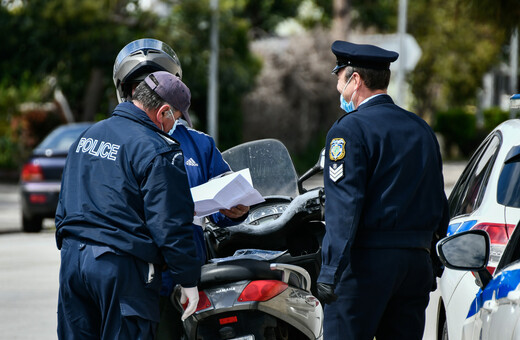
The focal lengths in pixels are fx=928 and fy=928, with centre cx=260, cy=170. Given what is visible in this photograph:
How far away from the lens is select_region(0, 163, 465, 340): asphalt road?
7.34 m

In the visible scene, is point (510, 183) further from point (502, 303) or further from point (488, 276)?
point (502, 303)

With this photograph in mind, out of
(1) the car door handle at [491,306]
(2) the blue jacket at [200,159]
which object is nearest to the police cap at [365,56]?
(2) the blue jacket at [200,159]

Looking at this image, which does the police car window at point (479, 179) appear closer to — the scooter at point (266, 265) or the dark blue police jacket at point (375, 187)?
the scooter at point (266, 265)

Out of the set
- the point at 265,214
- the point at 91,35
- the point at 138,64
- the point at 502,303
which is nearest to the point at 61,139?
the point at 91,35

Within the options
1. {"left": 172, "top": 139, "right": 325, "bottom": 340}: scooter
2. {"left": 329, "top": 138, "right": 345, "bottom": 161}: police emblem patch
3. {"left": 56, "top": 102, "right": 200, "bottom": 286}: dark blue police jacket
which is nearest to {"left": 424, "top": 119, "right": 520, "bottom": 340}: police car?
{"left": 172, "top": 139, "right": 325, "bottom": 340}: scooter

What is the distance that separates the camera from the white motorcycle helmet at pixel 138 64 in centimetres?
400

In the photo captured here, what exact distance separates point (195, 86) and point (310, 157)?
644 cm

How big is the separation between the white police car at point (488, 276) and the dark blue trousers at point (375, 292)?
0.18 m

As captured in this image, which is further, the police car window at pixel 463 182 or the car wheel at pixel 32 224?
the car wheel at pixel 32 224

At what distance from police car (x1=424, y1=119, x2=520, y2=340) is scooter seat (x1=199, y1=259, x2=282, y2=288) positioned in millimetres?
919

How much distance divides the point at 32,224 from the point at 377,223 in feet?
36.9

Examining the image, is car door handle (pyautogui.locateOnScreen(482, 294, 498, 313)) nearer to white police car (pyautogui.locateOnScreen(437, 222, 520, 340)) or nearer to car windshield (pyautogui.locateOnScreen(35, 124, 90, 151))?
white police car (pyautogui.locateOnScreen(437, 222, 520, 340))

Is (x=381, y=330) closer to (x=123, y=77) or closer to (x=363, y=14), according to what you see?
(x=123, y=77)

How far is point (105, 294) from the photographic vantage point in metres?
3.52
